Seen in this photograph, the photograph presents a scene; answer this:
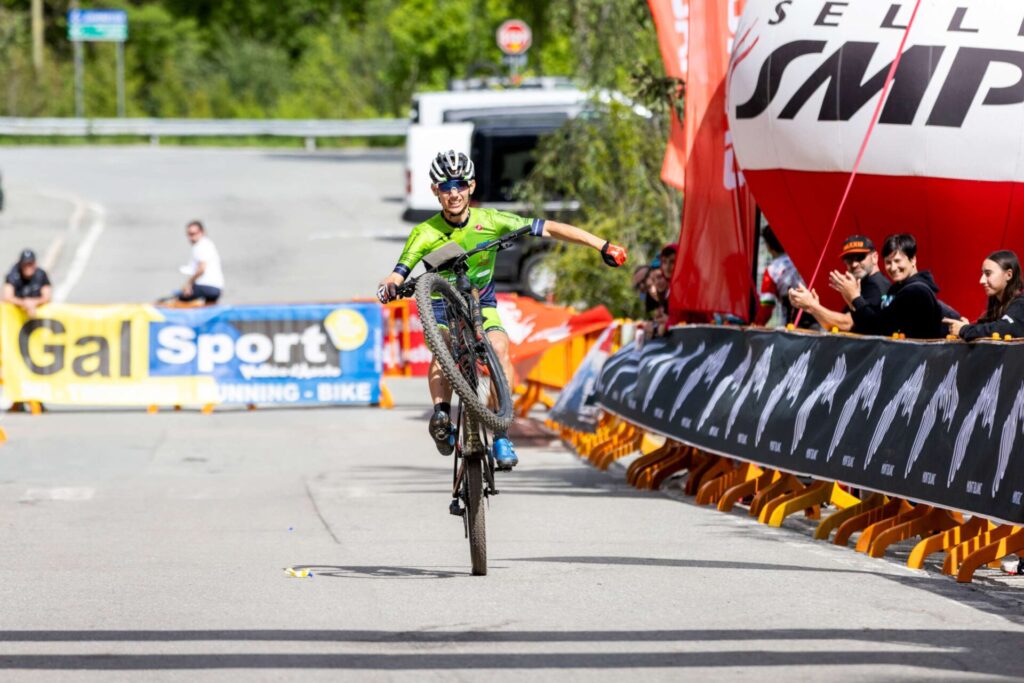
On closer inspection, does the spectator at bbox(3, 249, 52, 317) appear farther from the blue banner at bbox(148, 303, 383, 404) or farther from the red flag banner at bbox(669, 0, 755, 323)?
the red flag banner at bbox(669, 0, 755, 323)

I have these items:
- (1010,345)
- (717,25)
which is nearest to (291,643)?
(1010,345)

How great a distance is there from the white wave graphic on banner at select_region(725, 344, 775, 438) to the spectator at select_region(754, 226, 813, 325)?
43.0 inches

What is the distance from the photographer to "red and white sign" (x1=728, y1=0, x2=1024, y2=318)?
11547mm

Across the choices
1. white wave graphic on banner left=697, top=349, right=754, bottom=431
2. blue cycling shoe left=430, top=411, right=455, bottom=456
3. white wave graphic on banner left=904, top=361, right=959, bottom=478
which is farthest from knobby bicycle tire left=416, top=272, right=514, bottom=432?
white wave graphic on banner left=697, top=349, right=754, bottom=431

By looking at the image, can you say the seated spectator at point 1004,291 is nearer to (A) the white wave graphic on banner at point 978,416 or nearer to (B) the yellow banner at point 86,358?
(A) the white wave graphic on banner at point 978,416

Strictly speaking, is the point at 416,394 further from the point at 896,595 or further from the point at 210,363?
the point at 896,595

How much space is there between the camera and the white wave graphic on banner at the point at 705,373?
12695mm

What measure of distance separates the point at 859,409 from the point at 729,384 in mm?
2132

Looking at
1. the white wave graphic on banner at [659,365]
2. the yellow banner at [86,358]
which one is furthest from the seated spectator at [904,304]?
the yellow banner at [86,358]

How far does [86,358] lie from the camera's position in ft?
66.4

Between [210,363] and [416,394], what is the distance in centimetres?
284

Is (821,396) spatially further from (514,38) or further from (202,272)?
(514,38)

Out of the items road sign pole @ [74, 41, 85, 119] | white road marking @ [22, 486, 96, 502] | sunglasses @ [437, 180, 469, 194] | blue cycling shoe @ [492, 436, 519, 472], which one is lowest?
white road marking @ [22, 486, 96, 502]

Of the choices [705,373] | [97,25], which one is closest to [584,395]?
[705,373]
